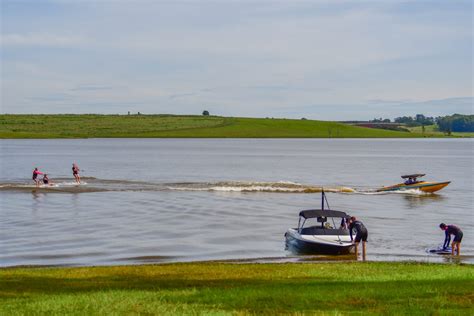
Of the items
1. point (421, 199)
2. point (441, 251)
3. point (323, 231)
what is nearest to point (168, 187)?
point (421, 199)

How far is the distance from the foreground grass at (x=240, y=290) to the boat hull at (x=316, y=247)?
270 inches

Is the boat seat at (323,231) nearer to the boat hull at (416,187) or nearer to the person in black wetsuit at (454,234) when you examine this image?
the person in black wetsuit at (454,234)

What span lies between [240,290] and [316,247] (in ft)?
50.3

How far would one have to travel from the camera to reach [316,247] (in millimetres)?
33469

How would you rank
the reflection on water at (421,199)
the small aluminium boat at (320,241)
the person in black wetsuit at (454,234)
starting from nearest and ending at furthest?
the person in black wetsuit at (454,234) → the small aluminium boat at (320,241) → the reflection on water at (421,199)

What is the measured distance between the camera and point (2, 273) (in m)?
23.6

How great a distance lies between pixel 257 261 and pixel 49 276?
32.4 ft

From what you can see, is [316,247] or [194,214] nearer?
[316,247]

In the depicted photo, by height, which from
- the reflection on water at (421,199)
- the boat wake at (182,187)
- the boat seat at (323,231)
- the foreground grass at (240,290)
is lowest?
the reflection on water at (421,199)

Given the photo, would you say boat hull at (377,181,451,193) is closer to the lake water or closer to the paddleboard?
the lake water

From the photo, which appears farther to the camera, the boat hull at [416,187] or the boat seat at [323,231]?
the boat hull at [416,187]

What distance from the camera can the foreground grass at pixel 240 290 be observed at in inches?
627

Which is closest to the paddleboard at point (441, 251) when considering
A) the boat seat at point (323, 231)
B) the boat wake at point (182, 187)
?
the boat seat at point (323, 231)

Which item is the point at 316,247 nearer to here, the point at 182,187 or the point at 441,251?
the point at 441,251
